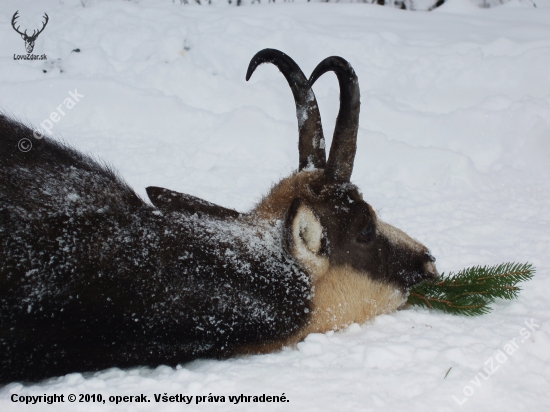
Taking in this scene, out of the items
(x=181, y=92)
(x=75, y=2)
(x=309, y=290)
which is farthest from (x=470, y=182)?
(x=75, y=2)

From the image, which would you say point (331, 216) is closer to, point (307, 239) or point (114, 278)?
point (307, 239)

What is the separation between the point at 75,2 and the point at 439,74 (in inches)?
245

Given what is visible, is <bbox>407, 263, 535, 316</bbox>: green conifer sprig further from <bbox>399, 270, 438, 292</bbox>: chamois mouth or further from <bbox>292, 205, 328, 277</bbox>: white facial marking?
<bbox>292, 205, 328, 277</bbox>: white facial marking

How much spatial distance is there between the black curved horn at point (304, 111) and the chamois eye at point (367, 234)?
47 centimetres

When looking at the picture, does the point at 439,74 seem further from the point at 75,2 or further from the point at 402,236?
the point at 75,2

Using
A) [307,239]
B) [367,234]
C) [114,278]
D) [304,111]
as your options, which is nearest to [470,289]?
[367,234]

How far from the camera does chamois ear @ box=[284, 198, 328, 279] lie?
3.31 meters

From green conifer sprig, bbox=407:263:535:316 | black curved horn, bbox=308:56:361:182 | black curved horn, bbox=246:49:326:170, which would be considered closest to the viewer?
black curved horn, bbox=308:56:361:182

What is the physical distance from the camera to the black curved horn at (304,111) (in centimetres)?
354

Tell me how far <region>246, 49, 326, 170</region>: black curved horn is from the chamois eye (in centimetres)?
47

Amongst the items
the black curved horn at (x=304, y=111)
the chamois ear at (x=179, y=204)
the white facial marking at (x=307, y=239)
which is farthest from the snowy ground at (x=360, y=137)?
the black curved horn at (x=304, y=111)

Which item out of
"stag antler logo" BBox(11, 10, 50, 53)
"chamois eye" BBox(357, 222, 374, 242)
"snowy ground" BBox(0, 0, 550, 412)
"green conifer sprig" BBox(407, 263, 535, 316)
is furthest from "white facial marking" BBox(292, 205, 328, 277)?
"stag antler logo" BBox(11, 10, 50, 53)

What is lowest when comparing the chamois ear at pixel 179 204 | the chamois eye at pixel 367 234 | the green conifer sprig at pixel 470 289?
the green conifer sprig at pixel 470 289

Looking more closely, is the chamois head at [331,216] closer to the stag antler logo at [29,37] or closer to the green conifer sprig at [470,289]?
the green conifer sprig at [470,289]
